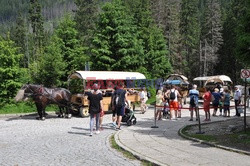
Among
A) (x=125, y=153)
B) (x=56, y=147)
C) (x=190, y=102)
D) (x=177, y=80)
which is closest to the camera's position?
(x=125, y=153)

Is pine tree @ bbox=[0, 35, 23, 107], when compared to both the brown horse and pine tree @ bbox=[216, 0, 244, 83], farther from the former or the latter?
pine tree @ bbox=[216, 0, 244, 83]

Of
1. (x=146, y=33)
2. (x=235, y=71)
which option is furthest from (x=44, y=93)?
(x=235, y=71)

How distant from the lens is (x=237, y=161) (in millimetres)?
8023

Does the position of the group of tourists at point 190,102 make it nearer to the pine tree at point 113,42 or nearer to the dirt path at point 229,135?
the dirt path at point 229,135

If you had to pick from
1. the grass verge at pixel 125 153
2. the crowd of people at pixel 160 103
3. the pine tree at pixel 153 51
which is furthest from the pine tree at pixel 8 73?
the pine tree at pixel 153 51

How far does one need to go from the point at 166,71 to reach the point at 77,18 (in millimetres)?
20618

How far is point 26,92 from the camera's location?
18.6m

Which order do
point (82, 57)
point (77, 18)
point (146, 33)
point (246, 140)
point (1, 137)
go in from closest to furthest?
point (246, 140)
point (1, 137)
point (82, 57)
point (146, 33)
point (77, 18)

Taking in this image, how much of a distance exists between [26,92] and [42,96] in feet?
3.17

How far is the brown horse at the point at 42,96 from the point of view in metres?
18.5

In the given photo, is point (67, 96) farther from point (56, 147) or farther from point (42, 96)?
point (56, 147)

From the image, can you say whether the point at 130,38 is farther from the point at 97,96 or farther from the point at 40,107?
the point at 97,96

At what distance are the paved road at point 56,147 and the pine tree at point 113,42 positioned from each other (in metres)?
16.3

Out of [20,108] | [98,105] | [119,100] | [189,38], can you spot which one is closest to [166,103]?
[119,100]
